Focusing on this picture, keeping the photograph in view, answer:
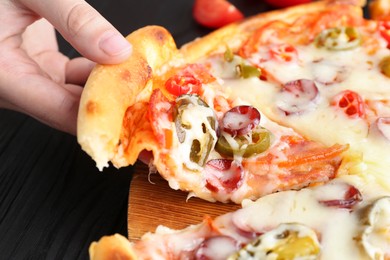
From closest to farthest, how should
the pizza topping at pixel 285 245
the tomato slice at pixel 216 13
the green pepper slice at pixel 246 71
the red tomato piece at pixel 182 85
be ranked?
the pizza topping at pixel 285 245, the red tomato piece at pixel 182 85, the green pepper slice at pixel 246 71, the tomato slice at pixel 216 13

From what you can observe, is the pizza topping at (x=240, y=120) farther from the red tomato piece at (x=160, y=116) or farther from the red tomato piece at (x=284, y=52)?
the red tomato piece at (x=284, y=52)

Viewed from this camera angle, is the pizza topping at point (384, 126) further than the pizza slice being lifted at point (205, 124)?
Yes

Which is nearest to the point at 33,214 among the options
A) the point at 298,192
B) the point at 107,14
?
the point at 298,192

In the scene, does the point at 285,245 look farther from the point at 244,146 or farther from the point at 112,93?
the point at 112,93

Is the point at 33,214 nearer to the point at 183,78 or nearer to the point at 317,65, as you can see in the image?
the point at 183,78

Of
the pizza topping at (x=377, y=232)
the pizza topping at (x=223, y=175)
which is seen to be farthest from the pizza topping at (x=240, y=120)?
the pizza topping at (x=377, y=232)

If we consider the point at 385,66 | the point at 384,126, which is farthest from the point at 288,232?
the point at 385,66
